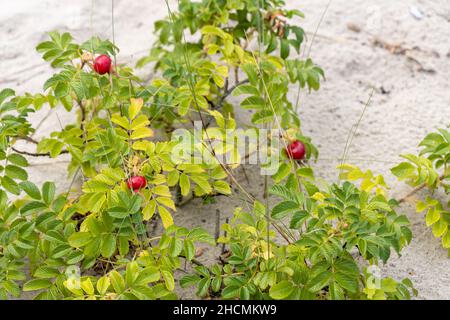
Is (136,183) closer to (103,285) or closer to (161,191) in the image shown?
(161,191)

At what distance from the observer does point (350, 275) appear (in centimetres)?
160

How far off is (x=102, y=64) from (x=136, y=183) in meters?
0.46

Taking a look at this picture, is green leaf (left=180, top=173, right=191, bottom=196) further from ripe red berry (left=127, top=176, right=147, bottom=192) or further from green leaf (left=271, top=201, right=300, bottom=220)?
green leaf (left=271, top=201, right=300, bottom=220)

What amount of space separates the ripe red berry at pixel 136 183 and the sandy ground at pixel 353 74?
408 mm

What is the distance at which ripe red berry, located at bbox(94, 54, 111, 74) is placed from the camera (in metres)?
2.00

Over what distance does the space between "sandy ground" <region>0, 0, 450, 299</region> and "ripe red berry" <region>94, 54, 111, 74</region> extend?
30 centimetres

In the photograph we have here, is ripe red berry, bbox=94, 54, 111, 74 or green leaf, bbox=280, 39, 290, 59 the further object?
green leaf, bbox=280, 39, 290, 59

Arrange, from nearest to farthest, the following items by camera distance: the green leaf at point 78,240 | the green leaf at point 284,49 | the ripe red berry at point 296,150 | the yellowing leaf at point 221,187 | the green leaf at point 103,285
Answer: the green leaf at point 103,285 < the green leaf at point 78,240 < the yellowing leaf at point 221,187 < the ripe red berry at point 296,150 < the green leaf at point 284,49

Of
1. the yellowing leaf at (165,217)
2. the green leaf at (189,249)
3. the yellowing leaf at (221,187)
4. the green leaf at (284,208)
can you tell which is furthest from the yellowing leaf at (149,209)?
the green leaf at (284,208)

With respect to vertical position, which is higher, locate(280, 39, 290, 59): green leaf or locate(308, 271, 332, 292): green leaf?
locate(280, 39, 290, 59): green leaf

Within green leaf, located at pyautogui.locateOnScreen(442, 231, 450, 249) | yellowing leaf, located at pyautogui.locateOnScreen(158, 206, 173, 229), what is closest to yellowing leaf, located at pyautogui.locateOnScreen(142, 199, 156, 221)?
yellowing leaf, located at pyautogui.locateOnScreen(158, 206, 173, 229)

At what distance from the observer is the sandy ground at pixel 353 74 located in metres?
2.23

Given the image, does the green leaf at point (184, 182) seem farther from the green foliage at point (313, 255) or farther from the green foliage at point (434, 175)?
the green foliage at point (434, 175)
